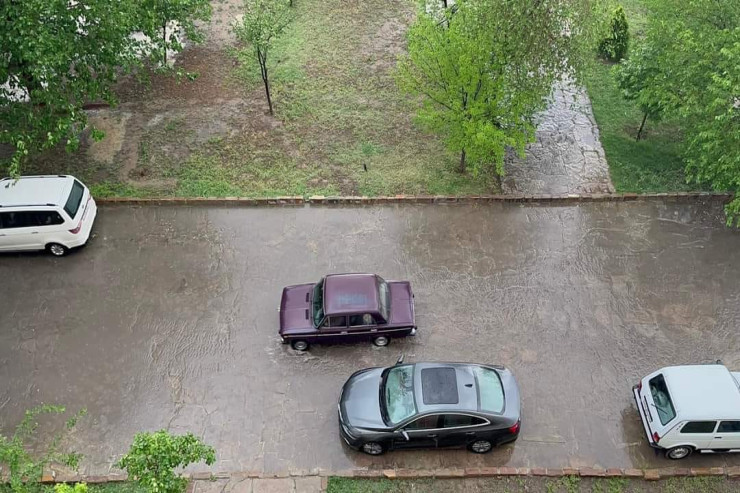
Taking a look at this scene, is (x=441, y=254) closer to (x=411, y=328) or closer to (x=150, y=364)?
(x=411, y=328)

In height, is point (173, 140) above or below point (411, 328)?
above

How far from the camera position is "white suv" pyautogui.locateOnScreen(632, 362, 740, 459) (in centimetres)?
1198

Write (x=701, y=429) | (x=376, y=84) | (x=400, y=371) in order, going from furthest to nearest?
(x=376, y=84), (x=400, y=371), (x=701, y=429)

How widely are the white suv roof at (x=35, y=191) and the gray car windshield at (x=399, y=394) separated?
988 centimetres

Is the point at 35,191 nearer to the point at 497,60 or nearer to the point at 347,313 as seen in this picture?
the point at 347,313

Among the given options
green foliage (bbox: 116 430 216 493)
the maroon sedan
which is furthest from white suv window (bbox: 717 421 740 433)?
green foliage (bbox: 116 430 216 493)

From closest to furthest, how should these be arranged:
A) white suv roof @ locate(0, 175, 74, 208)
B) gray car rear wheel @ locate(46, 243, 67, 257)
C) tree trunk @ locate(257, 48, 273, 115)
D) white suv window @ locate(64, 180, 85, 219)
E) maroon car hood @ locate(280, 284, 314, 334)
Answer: maroon car hood @ locate(280, 284, 314, 334) < white suv roof @ locate(0, 175, 74, 208) < white suv window @ locate(64, 180, 85, 219) < gray car rear wheel @ locate(46, 243, 67, 257) < tree trunk @ locate(257, 48, 273, 115)

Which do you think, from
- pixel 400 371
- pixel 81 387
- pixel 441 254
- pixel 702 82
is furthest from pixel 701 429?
pixel 81 387

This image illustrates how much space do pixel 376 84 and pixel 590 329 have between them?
12129 mm

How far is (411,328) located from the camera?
561 inches

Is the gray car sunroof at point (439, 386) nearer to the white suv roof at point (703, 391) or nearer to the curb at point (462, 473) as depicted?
the curb at point (462, 473)

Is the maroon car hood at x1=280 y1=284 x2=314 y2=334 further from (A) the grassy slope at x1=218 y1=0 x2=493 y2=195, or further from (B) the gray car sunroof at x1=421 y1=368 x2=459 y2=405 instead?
(A) the grassy slope at x1=218 y1=0 x2=493 y2=195

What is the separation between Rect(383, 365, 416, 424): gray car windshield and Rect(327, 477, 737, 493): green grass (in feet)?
4.45

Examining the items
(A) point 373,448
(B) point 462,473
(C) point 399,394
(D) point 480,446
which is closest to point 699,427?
(D) point 480,446
